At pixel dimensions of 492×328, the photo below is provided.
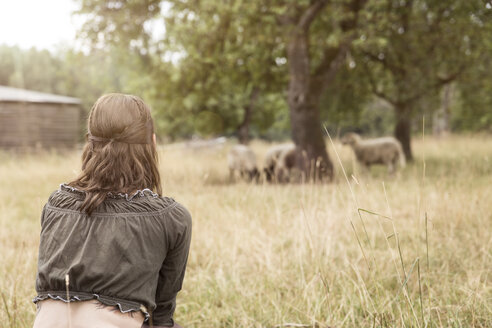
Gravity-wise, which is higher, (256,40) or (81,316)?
(256,40)

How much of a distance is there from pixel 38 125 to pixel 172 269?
21.0 meters

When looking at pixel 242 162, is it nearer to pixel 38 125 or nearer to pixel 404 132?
pixel 404 132

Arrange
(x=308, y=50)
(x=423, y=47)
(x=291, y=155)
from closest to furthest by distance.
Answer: (x=291, y=155), (x=308, y=50), (x=423, y=47)

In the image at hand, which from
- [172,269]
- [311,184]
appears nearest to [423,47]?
[311,184]

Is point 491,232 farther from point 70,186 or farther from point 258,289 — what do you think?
point 70,186

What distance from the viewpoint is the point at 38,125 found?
20.4m

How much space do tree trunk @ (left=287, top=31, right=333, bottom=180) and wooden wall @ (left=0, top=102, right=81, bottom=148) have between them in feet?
44.3

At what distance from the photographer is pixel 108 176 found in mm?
1697

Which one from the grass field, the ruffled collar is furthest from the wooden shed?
the ruffled collar

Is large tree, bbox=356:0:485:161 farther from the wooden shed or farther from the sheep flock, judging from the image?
the wooden shed

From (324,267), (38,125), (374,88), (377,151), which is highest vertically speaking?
(374,88)

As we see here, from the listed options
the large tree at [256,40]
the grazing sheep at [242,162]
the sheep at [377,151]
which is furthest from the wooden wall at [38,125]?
the sheep at [377,151]

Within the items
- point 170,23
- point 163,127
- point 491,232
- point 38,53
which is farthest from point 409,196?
point 38,53

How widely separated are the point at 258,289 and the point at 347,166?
Result: 33.2ft
